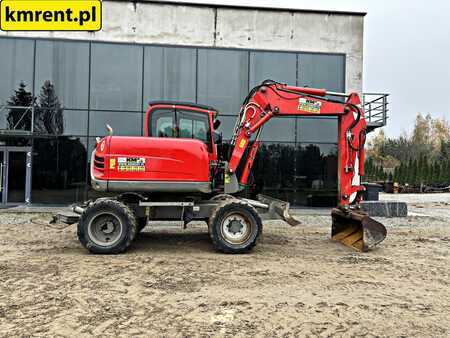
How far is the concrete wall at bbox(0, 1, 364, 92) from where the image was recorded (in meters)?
15.1

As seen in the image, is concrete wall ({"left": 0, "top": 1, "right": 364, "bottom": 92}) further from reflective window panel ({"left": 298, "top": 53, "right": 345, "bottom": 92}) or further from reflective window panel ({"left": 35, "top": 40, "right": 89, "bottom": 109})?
reflective window panel ({"left": 35, "top": 40, "right": 89, "bottom": 109})

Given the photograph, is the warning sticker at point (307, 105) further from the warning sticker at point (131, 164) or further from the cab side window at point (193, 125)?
the warning sticker at point (131, 164)

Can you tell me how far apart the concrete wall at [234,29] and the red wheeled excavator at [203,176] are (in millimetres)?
8229

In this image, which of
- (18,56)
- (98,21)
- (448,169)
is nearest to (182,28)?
(98,21)

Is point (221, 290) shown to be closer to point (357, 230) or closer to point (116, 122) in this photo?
point (357, 230)

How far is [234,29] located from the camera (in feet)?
50.6

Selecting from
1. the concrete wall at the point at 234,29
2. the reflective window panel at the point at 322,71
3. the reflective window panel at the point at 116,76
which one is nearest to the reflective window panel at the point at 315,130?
the reflective window panel at the point at 322,71

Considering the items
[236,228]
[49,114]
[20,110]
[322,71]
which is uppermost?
[322,71]

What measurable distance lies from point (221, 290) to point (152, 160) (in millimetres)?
3105

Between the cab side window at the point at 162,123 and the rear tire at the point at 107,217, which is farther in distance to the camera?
the cab side window at the point at 162,123

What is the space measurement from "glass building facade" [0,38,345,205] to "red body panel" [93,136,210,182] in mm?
7813

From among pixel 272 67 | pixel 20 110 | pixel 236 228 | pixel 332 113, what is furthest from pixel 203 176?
pixel 20 110

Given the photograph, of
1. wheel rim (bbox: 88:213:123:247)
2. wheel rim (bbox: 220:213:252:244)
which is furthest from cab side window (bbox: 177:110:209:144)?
wheel rim (bbox: 88:213:123:247)

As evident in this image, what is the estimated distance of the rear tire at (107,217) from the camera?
23.2 feet
